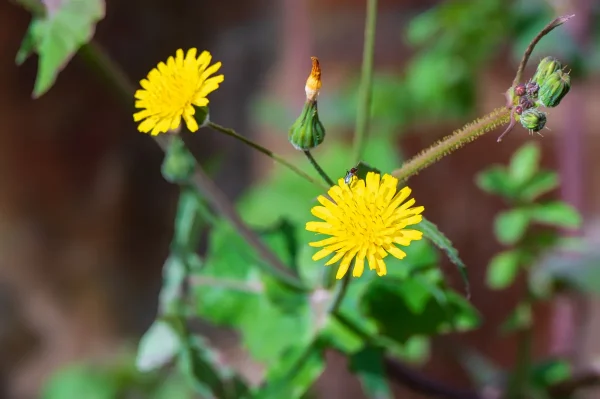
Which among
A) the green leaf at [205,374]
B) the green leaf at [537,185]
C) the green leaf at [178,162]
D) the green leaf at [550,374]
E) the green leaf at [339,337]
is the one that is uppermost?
the green leaf at [537,185]

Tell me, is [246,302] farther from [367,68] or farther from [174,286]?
[367,68]

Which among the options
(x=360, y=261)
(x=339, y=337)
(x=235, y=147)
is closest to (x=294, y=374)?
(x=339, y=337)

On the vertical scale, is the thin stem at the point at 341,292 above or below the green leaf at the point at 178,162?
below

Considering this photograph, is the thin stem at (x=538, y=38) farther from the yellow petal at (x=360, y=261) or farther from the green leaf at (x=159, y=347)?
the green leaf at (x=159, y=347)

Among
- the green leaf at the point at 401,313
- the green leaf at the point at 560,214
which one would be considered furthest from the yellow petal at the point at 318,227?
the green leaf at the point at 560,214

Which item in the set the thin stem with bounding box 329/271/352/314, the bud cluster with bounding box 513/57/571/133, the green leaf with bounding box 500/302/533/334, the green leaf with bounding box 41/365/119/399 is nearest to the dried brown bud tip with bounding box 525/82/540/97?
the bud cluster with bounding box 513/57/571/133

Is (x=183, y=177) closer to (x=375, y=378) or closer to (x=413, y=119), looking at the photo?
(x=375, y=378)

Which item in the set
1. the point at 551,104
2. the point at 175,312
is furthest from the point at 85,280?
the point at 551,104
